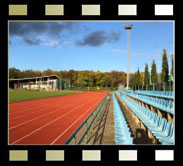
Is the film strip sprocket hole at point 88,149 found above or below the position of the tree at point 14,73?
below

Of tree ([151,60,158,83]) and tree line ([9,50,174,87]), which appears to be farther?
tree line ([9,50,174,87])

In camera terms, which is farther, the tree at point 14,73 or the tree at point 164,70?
the tree at point 14,73

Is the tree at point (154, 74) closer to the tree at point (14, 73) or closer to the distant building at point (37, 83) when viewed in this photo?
the distant building at point (37, 83)

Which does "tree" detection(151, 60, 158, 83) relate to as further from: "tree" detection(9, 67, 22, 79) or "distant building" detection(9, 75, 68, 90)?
"tree" detection(9, 67, 22, 79)

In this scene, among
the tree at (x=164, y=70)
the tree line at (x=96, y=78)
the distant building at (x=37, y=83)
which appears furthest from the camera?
the tree line at (x=96, y=78)

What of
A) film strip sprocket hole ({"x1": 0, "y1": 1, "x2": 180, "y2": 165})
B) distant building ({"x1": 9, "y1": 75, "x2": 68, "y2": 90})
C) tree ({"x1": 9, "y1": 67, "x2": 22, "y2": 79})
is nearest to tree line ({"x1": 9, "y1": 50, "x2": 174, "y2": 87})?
tree ({"x1": 9, "y1": 67, "x2": 22, "y2": 79})

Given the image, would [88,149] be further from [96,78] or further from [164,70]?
[96,78]

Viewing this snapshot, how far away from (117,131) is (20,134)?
4.36 metres

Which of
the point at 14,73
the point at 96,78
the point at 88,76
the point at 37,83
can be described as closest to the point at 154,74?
the point at 96,78

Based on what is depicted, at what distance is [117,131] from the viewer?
4816 millimetres

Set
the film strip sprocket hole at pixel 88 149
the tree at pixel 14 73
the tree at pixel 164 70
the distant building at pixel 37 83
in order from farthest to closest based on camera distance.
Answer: the distant building at pixel 37 83 < the tree at pixel 14 73 < the tree at pixel 164 70 < the film strip sprocket hole at pixel 88 149

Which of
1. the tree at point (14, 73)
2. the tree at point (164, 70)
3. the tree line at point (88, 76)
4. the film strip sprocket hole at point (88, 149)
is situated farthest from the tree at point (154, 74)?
the tree at point (14, 73)
